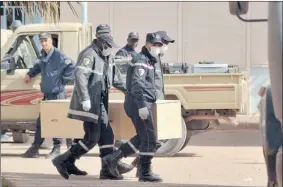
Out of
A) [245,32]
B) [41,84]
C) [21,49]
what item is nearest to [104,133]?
[41,84]

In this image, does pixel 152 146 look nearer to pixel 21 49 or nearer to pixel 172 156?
pixel 172 156

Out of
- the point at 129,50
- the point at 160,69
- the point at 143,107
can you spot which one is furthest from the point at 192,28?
the point at 143,107

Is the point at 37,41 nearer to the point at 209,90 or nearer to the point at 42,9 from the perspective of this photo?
Result: the point at 209,90

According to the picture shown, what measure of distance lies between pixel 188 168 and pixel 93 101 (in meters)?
2.20

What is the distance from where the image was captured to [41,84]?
36.5 feet

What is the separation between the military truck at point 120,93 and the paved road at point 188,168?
53 centimetres

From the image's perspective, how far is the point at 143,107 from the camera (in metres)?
8.68

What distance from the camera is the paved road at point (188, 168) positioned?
9.03 m

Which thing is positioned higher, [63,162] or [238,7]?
[238,7]

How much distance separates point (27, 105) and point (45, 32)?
1100 mm

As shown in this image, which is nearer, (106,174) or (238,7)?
(238,7)

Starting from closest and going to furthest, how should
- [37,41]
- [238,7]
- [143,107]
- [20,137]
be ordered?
[238,7] → [143,107] → [37,41] → [20,137]

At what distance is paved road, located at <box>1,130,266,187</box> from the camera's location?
29.6ft

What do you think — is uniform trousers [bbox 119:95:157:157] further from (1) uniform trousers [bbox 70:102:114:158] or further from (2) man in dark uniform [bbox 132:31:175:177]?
(2) man in dark uniform [bbox 132:31:175:177]
